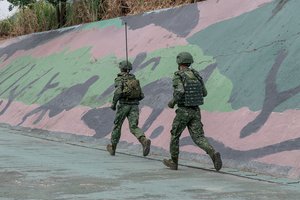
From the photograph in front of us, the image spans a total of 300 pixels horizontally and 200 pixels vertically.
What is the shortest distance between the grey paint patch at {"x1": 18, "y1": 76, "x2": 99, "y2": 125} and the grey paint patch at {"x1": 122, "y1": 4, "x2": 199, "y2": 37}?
2.30 metres

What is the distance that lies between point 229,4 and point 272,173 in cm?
641

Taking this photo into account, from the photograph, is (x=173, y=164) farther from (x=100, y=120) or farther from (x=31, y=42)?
(x=31, y=42)

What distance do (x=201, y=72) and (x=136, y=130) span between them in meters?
2.45

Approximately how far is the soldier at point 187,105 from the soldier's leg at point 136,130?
131cm

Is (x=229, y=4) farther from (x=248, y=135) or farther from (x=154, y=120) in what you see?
(x=248, y=135)

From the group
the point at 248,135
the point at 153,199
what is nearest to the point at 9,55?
the point at 248,135

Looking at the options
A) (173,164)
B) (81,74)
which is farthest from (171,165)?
(81,74)

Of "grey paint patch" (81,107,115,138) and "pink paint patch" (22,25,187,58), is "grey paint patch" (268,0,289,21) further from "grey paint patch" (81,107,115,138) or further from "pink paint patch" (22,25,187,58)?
"grey paint patch" (81,107,115,138)

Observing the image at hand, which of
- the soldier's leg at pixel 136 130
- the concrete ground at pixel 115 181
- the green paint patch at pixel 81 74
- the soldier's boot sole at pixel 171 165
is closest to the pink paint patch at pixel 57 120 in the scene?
the green paint patch at pixel 81 74

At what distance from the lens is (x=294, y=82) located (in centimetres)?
959

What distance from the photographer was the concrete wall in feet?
30.3

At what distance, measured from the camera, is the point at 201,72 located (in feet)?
39.4

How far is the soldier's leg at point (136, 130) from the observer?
10086mm

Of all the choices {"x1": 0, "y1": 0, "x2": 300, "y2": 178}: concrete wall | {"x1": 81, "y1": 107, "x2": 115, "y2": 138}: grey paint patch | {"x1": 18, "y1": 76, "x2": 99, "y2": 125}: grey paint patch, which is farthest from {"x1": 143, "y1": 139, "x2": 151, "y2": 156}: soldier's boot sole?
{"x1": 18, "y1": 76, "x2": 99, "y2": 125}: grey paint patch
